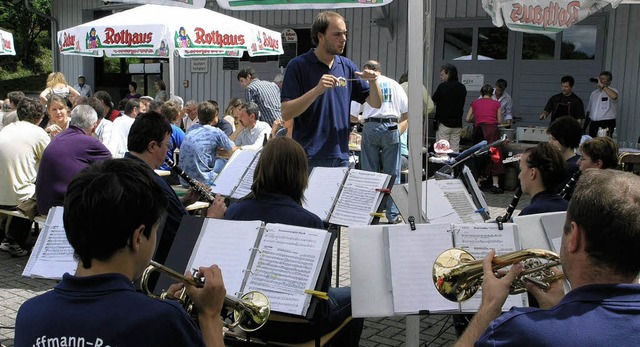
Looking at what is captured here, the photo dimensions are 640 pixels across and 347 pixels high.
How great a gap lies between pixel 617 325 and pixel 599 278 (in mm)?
126

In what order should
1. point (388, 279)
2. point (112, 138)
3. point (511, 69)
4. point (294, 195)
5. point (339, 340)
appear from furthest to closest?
point (511, 69) → point (112, 138) → point (339, 340) → point (294, 195) → point (388, 279)

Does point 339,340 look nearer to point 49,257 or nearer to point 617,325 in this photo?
point 49,257

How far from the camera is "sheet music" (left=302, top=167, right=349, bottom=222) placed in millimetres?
3617

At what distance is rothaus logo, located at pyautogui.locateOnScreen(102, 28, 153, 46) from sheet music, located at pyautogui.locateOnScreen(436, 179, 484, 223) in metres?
5.30

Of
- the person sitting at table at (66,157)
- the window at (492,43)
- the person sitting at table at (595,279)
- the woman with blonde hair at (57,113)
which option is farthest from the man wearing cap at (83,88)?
the person sitting at table at (595,279)

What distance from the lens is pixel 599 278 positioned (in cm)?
152

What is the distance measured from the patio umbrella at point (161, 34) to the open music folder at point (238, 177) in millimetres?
3767

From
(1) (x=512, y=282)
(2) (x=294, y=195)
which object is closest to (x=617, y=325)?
(1) (x=512, y=282)

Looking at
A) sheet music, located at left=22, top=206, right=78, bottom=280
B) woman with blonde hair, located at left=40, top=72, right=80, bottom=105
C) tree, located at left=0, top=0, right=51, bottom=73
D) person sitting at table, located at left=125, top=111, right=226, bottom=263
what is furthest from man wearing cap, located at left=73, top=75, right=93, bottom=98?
tree, located at left=0, top=0, right=51, bottom=73

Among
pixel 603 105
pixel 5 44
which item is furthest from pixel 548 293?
pixel 5 44

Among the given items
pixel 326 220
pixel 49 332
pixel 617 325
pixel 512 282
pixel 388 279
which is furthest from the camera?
pixel 326 220

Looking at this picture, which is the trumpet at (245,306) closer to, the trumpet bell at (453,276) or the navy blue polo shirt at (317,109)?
the trumpet bell at (453,276)

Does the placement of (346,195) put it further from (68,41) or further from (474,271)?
(68,41)

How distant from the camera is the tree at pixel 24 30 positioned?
30.2 m
